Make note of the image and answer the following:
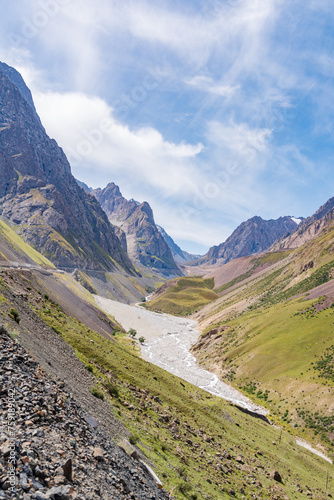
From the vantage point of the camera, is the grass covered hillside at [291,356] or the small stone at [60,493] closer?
the small stone at [60,493]

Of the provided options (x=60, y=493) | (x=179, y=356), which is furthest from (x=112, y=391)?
(x=179, y=356)

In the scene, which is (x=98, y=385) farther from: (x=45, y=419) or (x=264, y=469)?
(x=264, y=469)

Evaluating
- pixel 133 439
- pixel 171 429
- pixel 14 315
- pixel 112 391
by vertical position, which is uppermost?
pixel 14 315

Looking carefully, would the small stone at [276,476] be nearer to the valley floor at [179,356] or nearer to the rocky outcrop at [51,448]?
the rocky outcrop at [51,448]


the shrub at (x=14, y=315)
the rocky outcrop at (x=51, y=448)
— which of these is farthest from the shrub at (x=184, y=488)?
the shrub at (x=14, y=315)

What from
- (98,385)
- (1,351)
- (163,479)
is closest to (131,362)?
(98,385)

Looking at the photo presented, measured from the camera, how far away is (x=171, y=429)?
27.0 meters

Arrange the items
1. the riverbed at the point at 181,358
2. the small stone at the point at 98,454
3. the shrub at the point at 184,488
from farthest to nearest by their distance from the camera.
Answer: the riverbed at the point at 181,358, the shrub at the point at 184,488, the small stone at the point at 98,454

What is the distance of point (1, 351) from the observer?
1528cm

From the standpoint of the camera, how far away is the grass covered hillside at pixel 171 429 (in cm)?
1981

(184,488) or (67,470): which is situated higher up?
(67,470)

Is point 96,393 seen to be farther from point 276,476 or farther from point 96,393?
point 276,476

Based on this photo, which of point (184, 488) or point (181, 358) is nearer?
point (184, 488)

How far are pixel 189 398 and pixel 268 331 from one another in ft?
206
